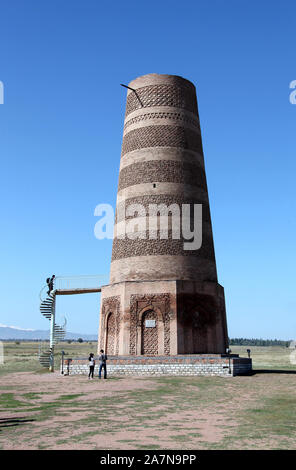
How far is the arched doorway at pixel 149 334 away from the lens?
65.0 ft

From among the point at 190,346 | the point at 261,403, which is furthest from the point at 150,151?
the point at 261,403

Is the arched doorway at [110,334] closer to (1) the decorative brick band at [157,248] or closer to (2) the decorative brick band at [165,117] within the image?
(1) the decorative brick band at [157,248]

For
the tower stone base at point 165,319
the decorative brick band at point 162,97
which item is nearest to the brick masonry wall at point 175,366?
the tower stone base at point 165,319

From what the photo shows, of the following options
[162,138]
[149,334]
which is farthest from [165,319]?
[162,138]

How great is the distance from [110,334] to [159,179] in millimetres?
8732

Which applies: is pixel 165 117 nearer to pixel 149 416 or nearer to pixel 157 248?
pixel 157 248

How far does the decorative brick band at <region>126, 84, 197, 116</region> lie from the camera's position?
78.0ft

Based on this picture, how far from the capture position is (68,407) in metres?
9.82

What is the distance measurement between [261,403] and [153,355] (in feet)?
31.0

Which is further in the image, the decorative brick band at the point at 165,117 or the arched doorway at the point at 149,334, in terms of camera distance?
the decorative brick band at the point at 165,117

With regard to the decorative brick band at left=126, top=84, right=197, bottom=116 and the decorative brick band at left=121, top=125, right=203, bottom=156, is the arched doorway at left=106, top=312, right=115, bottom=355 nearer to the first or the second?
the decorative brick band at left=121, top=125, right=203, bottom=156

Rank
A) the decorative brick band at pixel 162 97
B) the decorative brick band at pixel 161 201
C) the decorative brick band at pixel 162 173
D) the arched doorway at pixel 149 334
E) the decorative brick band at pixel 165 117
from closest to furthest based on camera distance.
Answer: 1. the arched doorway at pixel 149 334
2. the decorative brick band at pixel 161 201
3. the decorative brick band at pixel 162 173
4. the decorative brick band at pixel 165 117
5. the decorative brick band at pixel 162 97

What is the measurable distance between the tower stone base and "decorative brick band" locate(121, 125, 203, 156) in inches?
308
